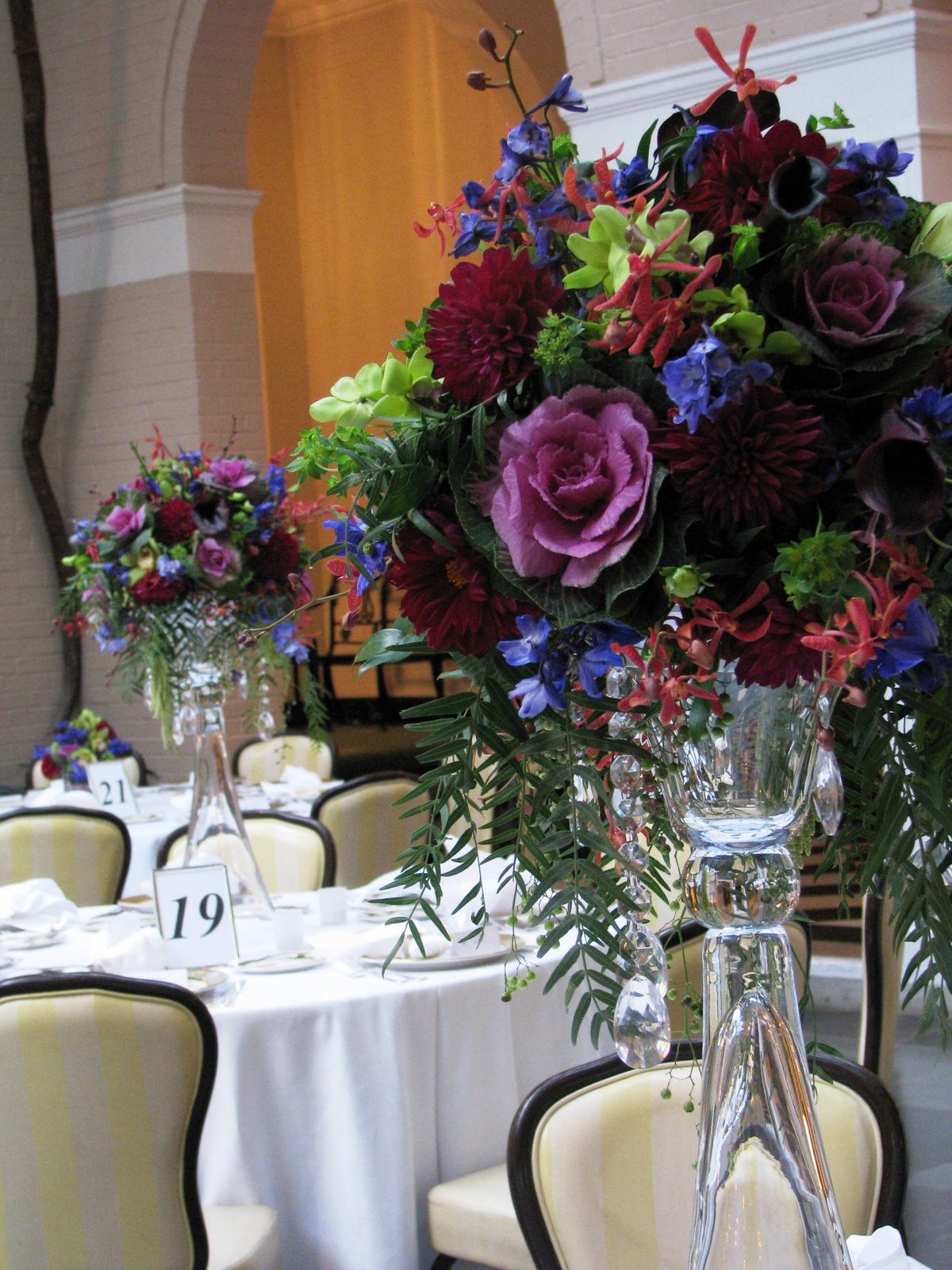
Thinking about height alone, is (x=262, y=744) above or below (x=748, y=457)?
below

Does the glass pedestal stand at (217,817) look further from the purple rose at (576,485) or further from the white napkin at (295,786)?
the purple rose at (576,485)

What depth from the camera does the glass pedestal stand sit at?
3.17 metres

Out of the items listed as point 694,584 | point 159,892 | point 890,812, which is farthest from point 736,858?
point 159,892

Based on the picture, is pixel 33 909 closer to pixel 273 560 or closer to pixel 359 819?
pixel 273 560

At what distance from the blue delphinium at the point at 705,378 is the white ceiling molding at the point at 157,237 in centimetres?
635

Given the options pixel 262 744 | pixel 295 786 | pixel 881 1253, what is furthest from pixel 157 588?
pixel 262 744

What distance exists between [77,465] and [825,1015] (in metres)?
4.49

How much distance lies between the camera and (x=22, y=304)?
24.0 feet

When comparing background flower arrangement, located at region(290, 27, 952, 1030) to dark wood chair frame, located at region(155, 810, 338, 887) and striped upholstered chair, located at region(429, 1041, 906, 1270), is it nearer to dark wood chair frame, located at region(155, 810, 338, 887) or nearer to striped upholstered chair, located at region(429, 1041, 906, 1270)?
striped upholstered chair, located at region(429, 1041, 906, 1270)

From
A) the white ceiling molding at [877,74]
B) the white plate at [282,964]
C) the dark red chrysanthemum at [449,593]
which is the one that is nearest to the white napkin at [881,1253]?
the dark red chrysanthemum at [449,593]

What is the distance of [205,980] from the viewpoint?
8.61 feet

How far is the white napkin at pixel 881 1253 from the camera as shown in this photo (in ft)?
4.05

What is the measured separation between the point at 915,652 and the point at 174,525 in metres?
2.71

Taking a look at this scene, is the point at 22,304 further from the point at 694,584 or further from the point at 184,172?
the point at 694,584
